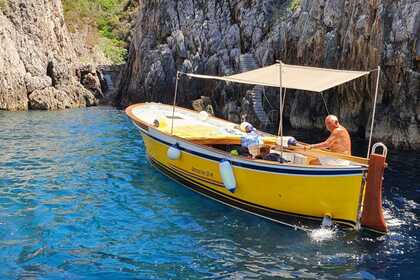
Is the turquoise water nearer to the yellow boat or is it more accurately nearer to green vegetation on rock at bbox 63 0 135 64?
the yellow boat

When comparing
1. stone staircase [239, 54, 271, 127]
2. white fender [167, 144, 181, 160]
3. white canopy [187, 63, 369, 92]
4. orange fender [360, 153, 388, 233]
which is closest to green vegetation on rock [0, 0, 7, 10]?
stone staircase [239, 54, 271, 127]

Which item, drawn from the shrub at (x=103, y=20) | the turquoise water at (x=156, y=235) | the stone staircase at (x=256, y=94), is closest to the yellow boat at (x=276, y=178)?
the turquoise water at (x=156, y=235)

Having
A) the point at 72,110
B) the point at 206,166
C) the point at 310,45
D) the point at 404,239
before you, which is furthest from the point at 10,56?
the point at 404,239

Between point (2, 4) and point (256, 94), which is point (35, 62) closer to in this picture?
point (2, 4)

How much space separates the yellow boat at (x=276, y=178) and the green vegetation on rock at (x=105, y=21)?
43090 mm

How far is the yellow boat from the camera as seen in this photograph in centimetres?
1051

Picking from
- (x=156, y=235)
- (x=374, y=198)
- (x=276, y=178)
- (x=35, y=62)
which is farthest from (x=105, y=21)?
(x=374, y=198)

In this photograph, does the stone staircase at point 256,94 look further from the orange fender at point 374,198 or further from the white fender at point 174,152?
the orange fender at point 374,198

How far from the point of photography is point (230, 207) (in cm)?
1281

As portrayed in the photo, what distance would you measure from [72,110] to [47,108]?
2096 mm

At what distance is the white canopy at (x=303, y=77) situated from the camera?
11312 mm

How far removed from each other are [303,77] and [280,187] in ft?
8.75

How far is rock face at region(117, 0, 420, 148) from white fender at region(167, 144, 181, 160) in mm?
10379

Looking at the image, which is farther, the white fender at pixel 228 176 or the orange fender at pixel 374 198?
the white fender at pixel 228 176
